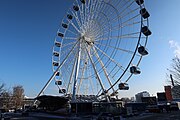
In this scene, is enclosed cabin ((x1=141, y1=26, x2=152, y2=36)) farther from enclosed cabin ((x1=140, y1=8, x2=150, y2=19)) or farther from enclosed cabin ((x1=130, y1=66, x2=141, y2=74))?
enclosed cabin ((x1=130, y1=66, x2=141, y2=74))

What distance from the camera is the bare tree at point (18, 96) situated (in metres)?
74.0

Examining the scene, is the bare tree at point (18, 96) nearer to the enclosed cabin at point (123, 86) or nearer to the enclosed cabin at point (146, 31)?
the enclosed cabin at point (123, 86)

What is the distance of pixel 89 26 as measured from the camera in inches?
1400

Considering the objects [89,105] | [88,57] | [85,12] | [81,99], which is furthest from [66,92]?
[85,12]

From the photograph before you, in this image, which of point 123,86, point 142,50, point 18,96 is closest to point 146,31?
point 142,50

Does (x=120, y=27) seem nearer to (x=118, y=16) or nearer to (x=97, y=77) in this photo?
(x=118, y=16)

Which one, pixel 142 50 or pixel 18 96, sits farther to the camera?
pixel 18 96

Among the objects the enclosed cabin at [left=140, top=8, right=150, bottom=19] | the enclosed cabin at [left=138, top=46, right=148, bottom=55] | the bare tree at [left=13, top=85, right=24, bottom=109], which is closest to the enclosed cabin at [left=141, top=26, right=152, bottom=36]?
the enclosed cabin at [left=140, top=8, right=150, bottom=19]

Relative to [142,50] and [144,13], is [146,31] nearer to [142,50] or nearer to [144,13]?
[142,50]

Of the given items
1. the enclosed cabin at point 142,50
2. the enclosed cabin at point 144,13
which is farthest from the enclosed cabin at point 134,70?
the enclosed cabin at point 144,13

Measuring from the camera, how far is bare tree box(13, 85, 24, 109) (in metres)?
74.0

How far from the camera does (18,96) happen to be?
75.0m

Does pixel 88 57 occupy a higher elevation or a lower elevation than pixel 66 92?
higher

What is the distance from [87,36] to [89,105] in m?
14.1
